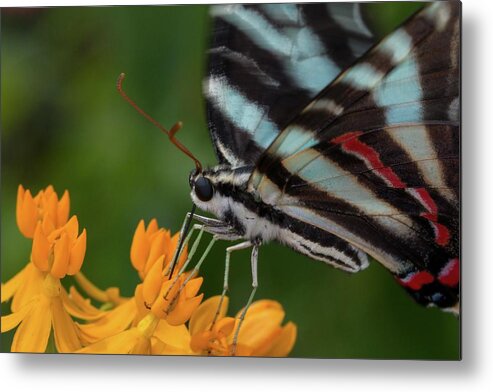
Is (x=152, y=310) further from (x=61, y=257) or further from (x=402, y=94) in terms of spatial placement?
(x=402, y=94)

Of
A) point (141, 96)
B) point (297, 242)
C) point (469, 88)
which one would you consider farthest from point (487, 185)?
point (141, 96)

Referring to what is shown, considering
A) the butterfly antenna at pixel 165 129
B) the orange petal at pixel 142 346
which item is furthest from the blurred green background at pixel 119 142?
the orange petal at pixel 142 346

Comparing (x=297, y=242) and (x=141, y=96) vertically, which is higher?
(x=141, y=96)

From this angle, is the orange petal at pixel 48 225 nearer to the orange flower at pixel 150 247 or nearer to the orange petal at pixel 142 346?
the orange flower at pixel 150 247

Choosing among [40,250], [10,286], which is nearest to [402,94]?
[40,250]

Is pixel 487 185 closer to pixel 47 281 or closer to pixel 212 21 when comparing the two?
pixel 212 21

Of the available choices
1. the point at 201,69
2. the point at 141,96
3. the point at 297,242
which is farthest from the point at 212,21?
the point at 297,242

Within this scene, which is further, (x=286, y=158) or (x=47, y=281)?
(x=47, y=281)

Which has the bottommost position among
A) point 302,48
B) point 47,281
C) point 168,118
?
point 47,281
